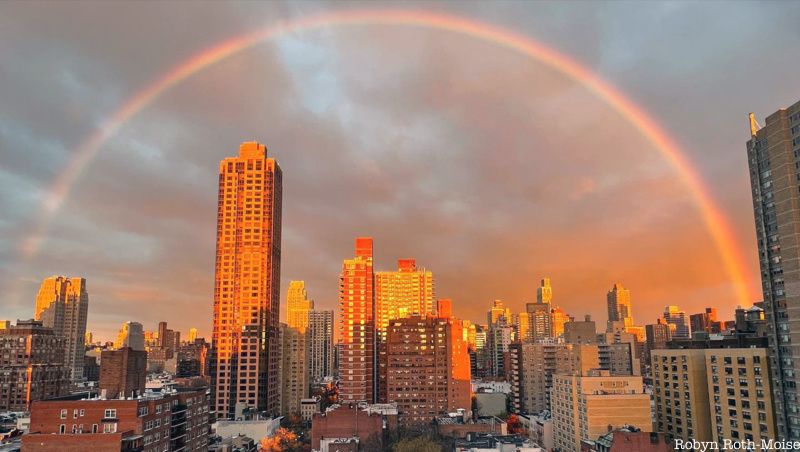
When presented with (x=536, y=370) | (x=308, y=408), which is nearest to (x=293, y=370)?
(x=308, y=408)

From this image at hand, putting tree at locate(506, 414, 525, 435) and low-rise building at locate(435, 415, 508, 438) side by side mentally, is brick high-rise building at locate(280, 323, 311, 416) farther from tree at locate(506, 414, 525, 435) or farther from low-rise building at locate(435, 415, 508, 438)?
low-rise building at locate(435, 415, 508, 438)

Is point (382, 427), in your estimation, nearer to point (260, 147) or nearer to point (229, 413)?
point (229, 413)

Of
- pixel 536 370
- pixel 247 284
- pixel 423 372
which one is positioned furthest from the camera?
pixel 247 284

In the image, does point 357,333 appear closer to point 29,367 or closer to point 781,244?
point 29,367

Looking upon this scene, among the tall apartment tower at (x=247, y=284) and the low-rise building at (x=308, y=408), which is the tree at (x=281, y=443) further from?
the low-rise building at (x=308, y=408)

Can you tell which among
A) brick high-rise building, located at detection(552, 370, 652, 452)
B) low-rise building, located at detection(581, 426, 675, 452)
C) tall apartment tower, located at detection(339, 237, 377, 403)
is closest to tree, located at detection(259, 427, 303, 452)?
tall apartment tower, located at detection(339, 237, 377, 403)

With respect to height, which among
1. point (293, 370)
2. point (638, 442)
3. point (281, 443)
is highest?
point (293, 370)

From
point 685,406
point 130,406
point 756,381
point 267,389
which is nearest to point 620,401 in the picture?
point 685,406

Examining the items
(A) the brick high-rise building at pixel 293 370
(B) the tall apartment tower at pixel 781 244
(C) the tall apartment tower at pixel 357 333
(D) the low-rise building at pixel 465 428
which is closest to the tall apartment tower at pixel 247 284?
(A) the brick high-rise building at pixel 293 370
